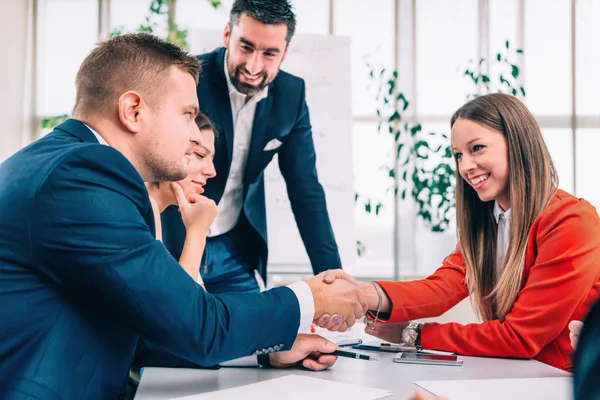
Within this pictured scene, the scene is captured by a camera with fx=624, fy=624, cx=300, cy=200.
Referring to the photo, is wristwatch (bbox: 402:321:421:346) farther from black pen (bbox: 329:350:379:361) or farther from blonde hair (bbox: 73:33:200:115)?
blonde hair (bbox: 73:33:200:115)

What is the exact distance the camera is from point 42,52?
500 centimetres

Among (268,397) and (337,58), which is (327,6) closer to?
(337,58)

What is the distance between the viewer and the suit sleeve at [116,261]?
1062mm

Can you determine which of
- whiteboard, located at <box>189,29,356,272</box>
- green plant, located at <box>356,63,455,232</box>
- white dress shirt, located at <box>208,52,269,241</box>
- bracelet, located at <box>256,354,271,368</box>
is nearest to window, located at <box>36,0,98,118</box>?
whiteboard, located at <box>189,29,356,272</box>

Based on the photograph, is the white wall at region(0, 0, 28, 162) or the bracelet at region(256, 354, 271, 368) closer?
the bracelet at region(256, 354, 271, 368)

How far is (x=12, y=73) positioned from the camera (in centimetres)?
471

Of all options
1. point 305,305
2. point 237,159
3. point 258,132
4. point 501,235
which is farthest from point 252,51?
point 305,305

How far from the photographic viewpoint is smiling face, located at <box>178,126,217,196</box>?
93.2 inches

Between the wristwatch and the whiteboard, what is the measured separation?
2212 millimetres

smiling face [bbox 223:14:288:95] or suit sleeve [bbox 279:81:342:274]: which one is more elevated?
smiling face [bbox 223:14:288:95]

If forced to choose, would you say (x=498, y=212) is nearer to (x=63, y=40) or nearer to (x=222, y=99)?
(x=222, y=99)

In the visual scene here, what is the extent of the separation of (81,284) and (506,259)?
4.15 ft

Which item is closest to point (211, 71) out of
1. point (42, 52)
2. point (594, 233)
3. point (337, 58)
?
point (337, 58)

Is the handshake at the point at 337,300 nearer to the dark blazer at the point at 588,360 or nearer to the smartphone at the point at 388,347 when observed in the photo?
the smartphone at the point at 388,347
